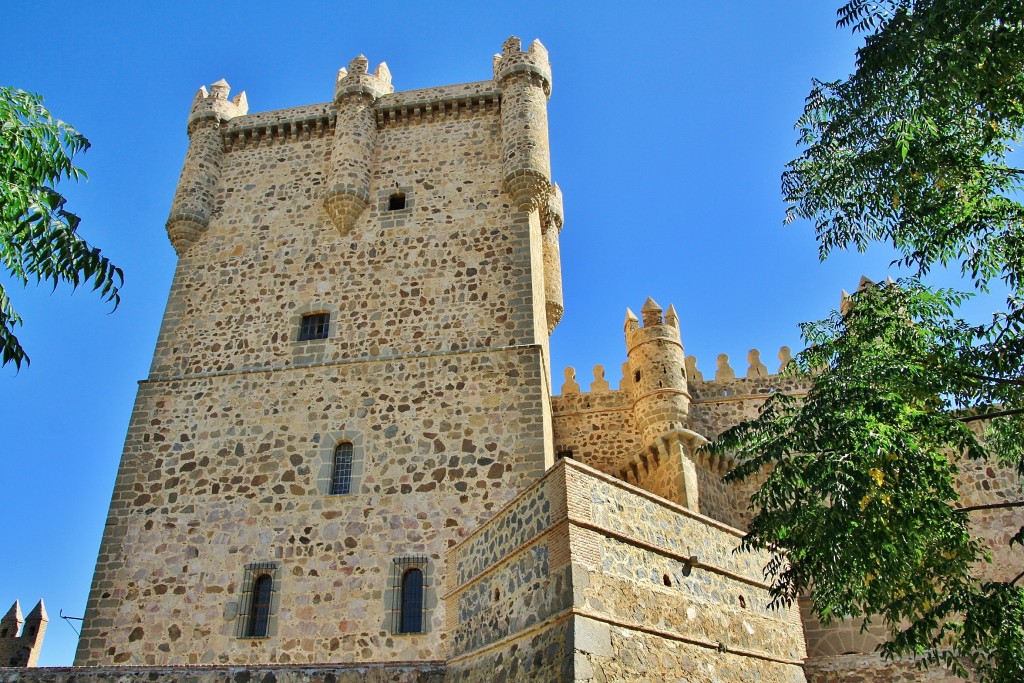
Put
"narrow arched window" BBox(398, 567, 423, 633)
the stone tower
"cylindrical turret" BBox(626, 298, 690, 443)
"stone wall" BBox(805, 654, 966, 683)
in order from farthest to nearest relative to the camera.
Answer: "cylindrical turret" BBox(626, 298, 690, 443)
the stone tower
"narrow arched window" BBox(398, 567, 423, 633)
"stone wall" BBox(805, 654, 966, 683)

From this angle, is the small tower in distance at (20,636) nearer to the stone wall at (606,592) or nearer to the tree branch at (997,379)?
the stone wall at (606,592)

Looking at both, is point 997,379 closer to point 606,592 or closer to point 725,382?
point 606,592

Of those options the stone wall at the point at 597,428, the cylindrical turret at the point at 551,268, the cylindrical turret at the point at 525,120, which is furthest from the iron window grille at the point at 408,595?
the cylindrical turret at the point at 551,268

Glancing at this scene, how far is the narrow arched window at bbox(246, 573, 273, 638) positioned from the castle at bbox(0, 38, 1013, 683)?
0.03m

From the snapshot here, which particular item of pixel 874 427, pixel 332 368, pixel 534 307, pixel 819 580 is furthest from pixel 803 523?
pixel 332 368

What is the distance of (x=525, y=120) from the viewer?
15.8 m

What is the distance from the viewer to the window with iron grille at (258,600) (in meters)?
12.0

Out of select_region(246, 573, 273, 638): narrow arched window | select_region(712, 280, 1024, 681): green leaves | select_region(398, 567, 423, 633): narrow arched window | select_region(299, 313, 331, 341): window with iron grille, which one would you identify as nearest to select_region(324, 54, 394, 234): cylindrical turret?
select_region(299, 313, 331, 341): window with iron grille

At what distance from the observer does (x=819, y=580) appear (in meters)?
7.75

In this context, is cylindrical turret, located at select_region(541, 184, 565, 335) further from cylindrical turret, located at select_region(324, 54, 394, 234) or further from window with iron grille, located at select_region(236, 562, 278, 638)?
window with iron grille, located at select_region(236, 562, 278, 638)

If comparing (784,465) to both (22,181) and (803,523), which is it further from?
(22,181)

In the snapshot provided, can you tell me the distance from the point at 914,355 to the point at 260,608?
31.0 ft

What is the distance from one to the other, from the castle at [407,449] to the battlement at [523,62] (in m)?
0.06

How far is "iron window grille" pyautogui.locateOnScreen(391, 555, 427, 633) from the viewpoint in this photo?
11703 mm
